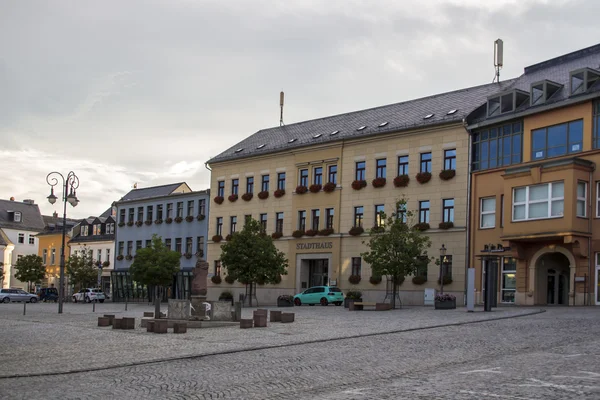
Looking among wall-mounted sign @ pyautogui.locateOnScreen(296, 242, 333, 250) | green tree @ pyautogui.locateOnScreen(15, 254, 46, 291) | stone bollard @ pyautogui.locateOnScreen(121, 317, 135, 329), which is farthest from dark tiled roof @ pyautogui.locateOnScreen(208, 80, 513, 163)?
green tree @ pyautogui.locateOnScreen(15, 254, 46, 291)

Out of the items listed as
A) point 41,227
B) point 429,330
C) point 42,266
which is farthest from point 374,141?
point 41,227

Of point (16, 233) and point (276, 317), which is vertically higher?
point (16, 233)

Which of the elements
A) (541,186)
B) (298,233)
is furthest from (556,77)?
(298,233)

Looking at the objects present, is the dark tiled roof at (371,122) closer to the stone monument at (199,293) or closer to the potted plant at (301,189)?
the potted plant at (301,189)

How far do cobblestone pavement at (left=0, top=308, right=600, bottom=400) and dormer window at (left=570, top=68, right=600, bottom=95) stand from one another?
19522 millimetres

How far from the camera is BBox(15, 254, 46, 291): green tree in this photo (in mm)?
86750

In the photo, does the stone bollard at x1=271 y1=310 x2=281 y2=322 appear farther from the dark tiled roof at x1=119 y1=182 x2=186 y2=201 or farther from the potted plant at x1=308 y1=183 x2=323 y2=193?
the dark tiled roof at x1=119 y1=182 x2=186 y2=201

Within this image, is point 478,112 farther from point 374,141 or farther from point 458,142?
point 374,141

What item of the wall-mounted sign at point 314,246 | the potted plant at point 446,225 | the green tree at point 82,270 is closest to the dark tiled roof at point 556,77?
the potted plant at point 446,225

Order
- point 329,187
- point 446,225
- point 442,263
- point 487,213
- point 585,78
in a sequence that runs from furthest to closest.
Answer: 1. point 329,187
2. point 446,225
3. point 487,213
4. point 442,263
5. point 585,78

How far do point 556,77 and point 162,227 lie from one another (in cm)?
3985

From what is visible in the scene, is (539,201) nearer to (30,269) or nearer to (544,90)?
(544,90)

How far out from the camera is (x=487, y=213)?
44.7 metres

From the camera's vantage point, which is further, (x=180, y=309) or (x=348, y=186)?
(x=348, y=186)
